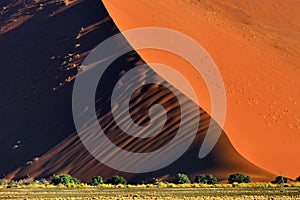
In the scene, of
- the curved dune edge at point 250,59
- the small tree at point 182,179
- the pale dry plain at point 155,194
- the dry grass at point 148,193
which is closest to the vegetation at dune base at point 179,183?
the small tree at point 182,179

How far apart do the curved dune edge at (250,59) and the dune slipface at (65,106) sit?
103cm

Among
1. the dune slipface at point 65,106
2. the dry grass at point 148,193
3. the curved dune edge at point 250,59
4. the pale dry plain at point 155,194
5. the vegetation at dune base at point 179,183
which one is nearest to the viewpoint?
the pale dry plain at point 155,194

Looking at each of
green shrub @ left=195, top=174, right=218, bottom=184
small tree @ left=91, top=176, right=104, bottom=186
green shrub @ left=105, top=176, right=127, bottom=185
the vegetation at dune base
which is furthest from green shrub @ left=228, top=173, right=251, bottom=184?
small tree @ left=91, top=176, right=104, bottom=186

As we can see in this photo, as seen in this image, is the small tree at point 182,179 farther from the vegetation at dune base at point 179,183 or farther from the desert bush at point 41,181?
the desert bush at point 41,181

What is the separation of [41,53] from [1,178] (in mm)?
10777

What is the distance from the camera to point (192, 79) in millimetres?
34000

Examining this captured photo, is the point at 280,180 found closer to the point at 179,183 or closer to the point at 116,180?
the point at 179,183

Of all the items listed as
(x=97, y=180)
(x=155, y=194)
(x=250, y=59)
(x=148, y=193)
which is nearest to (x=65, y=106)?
(x=97, y=180)

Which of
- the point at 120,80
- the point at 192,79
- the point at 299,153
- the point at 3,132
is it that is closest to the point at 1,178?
the point at 3,132

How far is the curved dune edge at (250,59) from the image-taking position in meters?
31.1

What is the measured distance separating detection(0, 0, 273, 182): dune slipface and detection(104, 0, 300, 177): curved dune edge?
1.03 meters

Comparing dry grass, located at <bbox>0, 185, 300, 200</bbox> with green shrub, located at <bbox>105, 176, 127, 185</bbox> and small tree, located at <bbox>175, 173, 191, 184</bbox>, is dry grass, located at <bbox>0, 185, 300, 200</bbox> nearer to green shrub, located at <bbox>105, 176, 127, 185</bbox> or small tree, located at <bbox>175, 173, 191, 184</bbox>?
green shrub, located at <bbox>105, 176, 127, 185</bbox>

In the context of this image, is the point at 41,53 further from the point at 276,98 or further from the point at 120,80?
the point at 276,98

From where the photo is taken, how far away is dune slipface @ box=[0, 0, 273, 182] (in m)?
29.2
